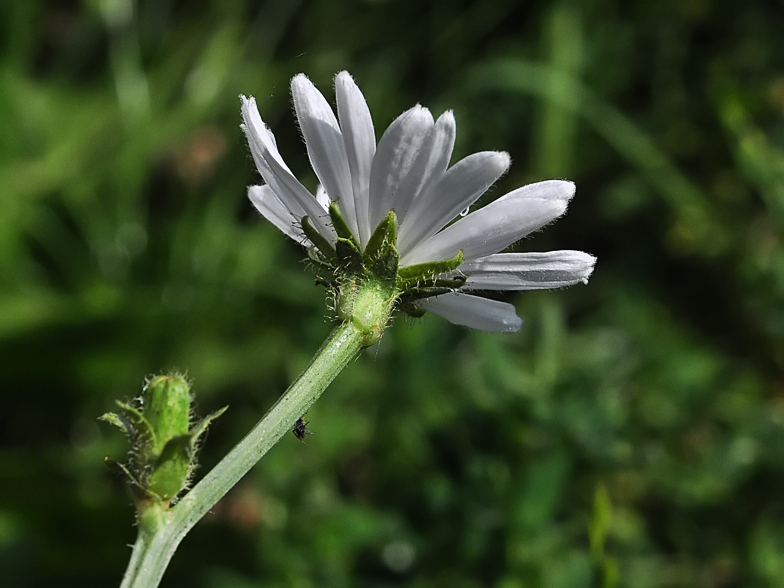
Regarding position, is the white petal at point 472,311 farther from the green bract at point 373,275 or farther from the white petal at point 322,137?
the white petal at point 322,137

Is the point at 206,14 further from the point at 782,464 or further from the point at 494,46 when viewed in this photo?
the point at 782,464

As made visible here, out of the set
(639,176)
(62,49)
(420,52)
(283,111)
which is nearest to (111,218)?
(283,111)

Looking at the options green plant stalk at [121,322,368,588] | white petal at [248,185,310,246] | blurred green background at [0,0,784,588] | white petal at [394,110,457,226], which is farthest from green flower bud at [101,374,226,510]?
blurred green background at [0,0,784,588]

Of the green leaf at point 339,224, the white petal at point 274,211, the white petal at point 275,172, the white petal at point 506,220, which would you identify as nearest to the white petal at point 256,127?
the white petal at point 275,172

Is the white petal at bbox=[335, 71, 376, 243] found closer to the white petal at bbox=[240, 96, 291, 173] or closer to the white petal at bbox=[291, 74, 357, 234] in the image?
the white petal at bbox=[291, 74, 357, 234]

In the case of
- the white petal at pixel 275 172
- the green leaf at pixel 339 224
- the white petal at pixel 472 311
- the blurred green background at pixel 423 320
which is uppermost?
the blurred green background at pixel 423 320

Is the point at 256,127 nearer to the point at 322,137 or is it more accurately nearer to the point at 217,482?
the point at 322,137
